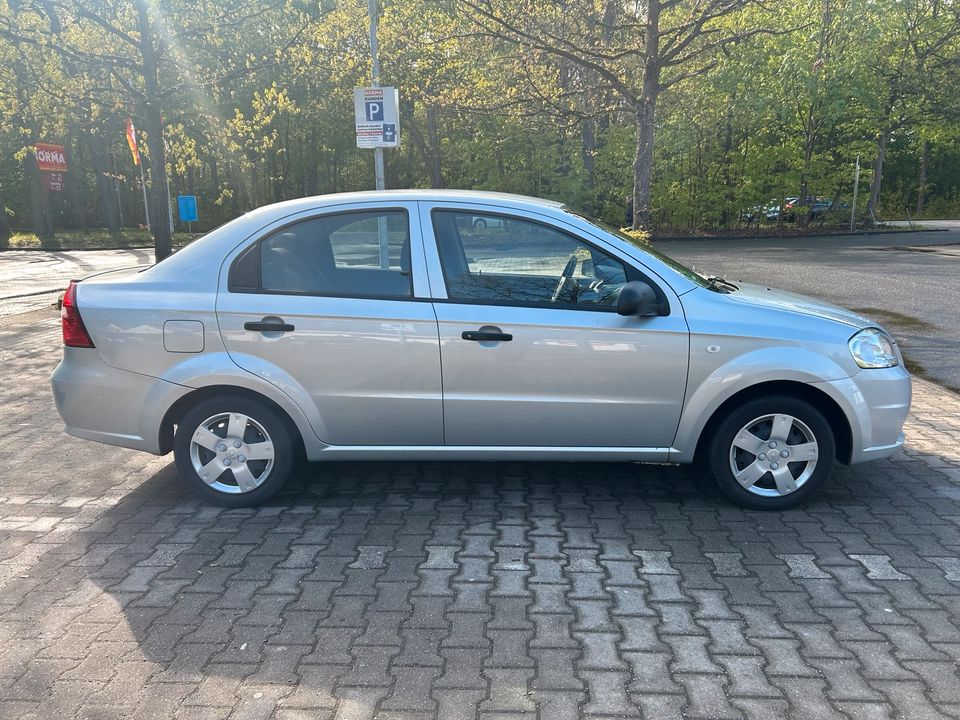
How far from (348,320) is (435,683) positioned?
206 centimetres

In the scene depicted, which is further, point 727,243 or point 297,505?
point 727,243

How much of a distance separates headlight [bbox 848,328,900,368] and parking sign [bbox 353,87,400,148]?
346 inches

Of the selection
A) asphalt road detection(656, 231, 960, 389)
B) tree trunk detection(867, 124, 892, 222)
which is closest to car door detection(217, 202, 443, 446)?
asphalt road detection(656, 231, 960, 389)

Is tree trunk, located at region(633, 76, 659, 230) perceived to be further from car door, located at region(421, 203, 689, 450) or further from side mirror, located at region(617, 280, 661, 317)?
side mirror, located at region(617, 280, 661, 317)

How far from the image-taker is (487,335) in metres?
4.21

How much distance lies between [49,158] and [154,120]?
19895 millimetres

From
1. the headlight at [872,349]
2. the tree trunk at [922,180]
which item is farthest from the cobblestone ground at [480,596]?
the tree trunk at [922,180]

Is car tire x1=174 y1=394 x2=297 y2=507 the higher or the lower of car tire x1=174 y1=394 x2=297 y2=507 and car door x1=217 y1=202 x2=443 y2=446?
the lower

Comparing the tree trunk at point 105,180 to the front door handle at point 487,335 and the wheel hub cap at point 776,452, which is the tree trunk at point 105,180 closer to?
the front door handle at point 487,335

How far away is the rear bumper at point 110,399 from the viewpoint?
172 inches

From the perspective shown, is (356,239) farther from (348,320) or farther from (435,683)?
(435,683)

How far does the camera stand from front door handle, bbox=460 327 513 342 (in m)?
4.21

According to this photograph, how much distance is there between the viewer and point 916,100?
2961 cm

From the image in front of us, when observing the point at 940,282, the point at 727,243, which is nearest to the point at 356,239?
the point at 940,282
